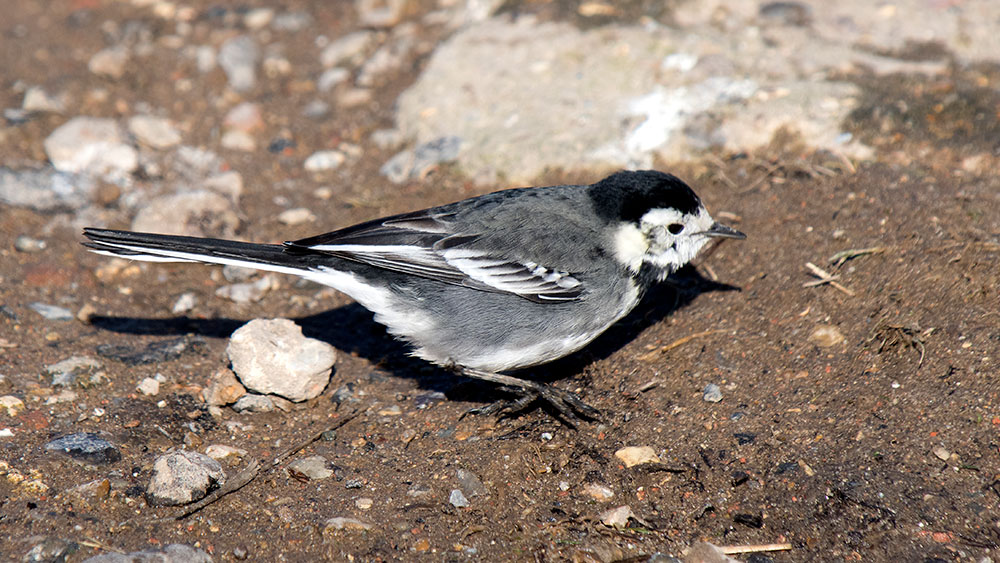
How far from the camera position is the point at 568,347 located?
15.9 ft

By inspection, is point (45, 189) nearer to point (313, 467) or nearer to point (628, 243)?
point (313, 467)

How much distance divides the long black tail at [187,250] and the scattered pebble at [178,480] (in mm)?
1219

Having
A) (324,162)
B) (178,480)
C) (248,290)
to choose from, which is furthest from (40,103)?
(178,480)

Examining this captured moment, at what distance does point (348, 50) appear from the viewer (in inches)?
340

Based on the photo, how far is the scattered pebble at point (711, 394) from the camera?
15.6 feet

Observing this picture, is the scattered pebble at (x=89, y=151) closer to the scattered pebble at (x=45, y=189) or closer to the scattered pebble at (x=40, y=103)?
the scattered pebble at (x=45, y=189)

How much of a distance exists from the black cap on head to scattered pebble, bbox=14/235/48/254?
445 centimetres

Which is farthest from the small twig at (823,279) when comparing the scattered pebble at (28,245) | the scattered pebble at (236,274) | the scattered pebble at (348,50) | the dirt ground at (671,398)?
the scattered pebble at (28,245)

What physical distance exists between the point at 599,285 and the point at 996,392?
2.15 m

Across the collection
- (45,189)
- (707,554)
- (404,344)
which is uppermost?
(45,189)

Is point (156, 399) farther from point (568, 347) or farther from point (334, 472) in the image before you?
point (568, 347)

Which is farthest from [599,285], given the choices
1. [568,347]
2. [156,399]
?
[156,399]

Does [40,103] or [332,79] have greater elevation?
[40,103]

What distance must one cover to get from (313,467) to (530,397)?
4.40 ft
